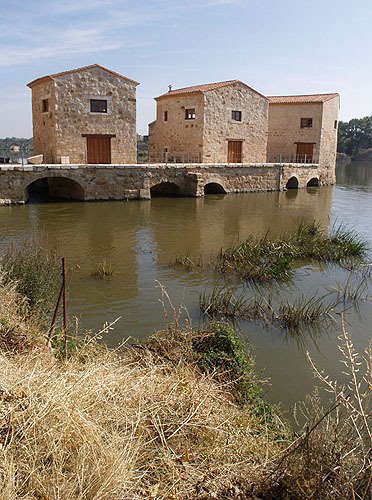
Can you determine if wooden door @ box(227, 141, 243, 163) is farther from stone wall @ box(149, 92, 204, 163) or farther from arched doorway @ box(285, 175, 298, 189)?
arched doorway @ box(285, 175, 298, 189)

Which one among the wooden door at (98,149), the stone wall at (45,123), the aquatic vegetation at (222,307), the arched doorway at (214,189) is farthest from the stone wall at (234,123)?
the aquatic vegetation at (222,307)

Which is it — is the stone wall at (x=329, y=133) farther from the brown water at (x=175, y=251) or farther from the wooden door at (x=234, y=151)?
the brown water at (x=175, y=251)

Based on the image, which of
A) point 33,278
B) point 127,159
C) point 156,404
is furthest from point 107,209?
point 156,404

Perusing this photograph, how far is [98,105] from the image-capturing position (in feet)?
75.5

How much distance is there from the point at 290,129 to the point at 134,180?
16.2m

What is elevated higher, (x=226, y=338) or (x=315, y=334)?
(x=226, y=338)

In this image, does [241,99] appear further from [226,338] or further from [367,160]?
[367,160]

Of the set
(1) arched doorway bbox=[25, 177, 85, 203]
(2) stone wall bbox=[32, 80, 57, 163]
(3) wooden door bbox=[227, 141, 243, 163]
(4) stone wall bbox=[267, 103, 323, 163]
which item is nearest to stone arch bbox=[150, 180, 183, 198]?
(1) arched doorway bbox=[25, 177, 85, 203]

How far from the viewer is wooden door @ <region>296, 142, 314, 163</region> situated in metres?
33.0

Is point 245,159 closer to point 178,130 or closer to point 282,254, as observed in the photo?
point 178,130

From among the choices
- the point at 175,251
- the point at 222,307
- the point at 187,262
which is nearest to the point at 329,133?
A: the point at 175,251

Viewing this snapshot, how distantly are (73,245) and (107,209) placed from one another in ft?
21.4

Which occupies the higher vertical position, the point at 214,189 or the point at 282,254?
the point at 214,189

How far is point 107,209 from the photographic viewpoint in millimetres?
19281
